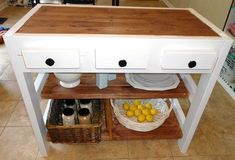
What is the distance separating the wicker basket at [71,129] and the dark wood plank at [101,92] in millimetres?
174

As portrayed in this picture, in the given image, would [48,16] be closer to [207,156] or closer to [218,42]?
[218,42]

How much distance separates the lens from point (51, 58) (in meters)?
0.82

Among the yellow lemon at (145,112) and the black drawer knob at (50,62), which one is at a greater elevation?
the black drawer knob at (50,62)

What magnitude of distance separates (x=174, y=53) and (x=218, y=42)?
0.61 feet

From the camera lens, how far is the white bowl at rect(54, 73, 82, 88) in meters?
1.01

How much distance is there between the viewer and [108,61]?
0.84m

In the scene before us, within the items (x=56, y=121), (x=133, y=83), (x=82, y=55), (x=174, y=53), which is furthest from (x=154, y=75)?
(x=56, y=121)

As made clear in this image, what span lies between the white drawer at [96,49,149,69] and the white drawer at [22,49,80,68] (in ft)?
0.31

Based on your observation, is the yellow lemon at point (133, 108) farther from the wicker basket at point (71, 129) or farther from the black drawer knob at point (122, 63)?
the black drawer knob at point (122, 63)

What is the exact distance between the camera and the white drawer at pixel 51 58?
0.80 m

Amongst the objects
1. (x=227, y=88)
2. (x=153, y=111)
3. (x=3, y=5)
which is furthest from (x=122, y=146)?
(x=3, y=5)

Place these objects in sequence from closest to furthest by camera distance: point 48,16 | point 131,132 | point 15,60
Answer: point 15,60 < point 48,16 < point 131,132

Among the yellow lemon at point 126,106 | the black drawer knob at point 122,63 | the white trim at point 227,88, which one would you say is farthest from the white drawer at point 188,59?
the white trim at point 227,88

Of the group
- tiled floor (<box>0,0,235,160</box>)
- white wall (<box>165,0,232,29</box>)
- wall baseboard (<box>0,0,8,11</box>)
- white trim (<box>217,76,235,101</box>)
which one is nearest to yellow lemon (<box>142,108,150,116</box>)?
tiled floor (<box>0,0,235,160</box>)
